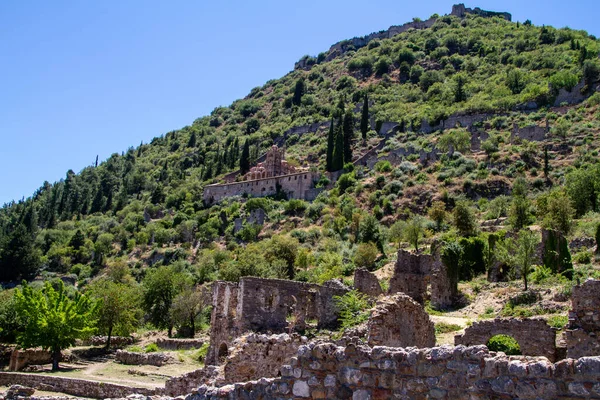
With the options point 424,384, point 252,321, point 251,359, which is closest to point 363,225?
point 252,321

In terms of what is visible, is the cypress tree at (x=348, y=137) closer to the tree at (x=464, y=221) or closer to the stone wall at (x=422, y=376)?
the tree at (x=464, y=221)

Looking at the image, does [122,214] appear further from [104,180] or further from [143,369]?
[143,369]

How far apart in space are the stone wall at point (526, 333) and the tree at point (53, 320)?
79.7 feet

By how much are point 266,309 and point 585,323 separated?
14791 mm

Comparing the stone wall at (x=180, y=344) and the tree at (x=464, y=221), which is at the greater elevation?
the tree at (x=464, y=221)

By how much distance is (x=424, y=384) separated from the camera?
6609 mm

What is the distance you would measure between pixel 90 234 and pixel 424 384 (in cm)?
11531

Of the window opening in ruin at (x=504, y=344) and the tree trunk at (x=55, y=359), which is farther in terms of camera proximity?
the tree trunk at (x=55, y=359)

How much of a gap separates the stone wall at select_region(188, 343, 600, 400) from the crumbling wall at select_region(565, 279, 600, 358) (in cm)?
706

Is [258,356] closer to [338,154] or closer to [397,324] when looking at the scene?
[397,324]

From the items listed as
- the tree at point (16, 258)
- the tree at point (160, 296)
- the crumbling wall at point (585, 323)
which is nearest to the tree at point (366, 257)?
the tree at point (160, 296)

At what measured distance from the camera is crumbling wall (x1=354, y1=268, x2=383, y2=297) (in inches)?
1211

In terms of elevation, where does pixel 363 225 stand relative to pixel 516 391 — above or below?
above

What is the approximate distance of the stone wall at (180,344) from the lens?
38.2 meters
